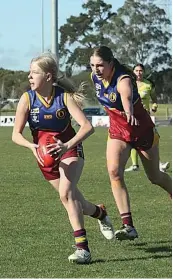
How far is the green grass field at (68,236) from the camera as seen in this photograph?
21.6ft

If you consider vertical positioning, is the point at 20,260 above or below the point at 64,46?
below

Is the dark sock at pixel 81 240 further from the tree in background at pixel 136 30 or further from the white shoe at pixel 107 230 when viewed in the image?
the tree in background at pixel 136 30

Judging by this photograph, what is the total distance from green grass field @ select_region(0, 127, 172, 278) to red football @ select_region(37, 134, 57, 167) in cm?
85

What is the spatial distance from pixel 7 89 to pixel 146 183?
8469 cm

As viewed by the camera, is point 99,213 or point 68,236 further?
point 68,236

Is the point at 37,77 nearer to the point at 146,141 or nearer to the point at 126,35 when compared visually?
the point at 146,141

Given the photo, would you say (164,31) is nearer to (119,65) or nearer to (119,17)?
(119,17)

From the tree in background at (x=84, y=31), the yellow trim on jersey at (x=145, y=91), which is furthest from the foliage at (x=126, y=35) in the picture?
the yellow trim on jersey at (x=145, y=91)

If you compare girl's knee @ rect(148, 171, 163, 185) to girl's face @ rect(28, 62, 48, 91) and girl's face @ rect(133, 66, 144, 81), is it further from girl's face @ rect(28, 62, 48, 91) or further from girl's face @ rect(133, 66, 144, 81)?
girl's face @ rect(133, 66, 144, 81)

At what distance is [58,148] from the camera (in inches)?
→ 269

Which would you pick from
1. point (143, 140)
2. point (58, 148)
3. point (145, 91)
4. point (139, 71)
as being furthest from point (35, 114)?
point (145, 91)

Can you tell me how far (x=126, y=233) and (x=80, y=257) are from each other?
1.08 m

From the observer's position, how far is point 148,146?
823 cm

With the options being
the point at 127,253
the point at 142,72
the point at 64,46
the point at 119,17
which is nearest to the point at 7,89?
the point at 64,46
